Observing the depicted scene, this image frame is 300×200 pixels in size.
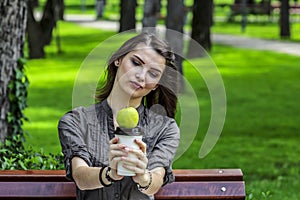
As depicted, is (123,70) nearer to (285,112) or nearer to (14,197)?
(14,197)

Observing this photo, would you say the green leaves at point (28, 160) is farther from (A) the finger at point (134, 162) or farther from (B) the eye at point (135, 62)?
(A) the finger at point (134, 162)

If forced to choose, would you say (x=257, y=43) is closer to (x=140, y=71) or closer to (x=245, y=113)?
(x=245, y=113)

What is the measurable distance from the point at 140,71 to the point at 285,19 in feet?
93.4

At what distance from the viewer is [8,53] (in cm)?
787

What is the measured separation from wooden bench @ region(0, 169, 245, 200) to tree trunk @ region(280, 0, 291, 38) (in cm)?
2748

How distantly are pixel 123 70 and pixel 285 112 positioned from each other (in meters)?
11.8

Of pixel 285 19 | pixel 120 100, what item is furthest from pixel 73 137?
pixel 285 19

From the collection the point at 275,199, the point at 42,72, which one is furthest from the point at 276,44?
the point at 275,199

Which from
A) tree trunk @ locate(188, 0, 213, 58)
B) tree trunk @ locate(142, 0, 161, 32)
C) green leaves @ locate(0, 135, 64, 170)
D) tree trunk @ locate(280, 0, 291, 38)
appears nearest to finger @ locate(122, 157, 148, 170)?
green leaves @ locate(0, 135, 64, 170)

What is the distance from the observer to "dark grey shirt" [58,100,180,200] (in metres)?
3.99

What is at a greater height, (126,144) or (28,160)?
(126,144)

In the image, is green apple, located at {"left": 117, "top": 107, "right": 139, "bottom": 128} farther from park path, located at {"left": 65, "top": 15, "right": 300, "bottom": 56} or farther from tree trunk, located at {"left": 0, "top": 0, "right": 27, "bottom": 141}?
park path, located at {"left": 65, "top": 15, "right": 300, "bottom": 56}

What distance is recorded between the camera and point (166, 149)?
13.3 feet

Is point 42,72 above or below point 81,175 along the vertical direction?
below
